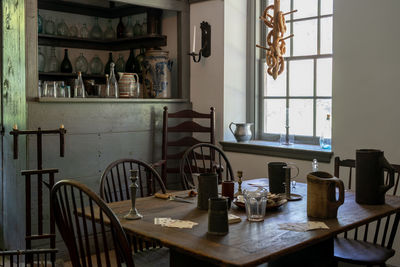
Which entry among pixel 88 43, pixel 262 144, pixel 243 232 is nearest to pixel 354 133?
pixel 262 144

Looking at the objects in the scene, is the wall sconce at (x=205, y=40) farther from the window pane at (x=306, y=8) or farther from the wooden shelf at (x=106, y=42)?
the window pane at (x=306, y=8)

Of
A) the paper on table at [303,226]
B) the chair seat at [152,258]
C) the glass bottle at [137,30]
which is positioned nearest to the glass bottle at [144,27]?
the glass bottle at [137,30]

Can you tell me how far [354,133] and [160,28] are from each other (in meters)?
2.25

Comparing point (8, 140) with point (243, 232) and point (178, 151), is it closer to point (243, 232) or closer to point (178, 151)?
point (178, 151)

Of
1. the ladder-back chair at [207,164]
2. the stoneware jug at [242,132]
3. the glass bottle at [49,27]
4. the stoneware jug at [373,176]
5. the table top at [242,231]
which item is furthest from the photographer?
the glass bottle at [49,27]

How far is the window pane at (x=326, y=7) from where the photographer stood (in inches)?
148

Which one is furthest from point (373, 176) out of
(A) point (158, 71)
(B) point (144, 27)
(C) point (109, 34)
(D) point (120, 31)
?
(C) point (109, 34)

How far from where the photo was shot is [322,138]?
3639 millimetres

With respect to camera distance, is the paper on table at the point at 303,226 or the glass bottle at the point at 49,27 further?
the glass bottle at the point at 49,27

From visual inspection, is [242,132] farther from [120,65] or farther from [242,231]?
[242,231]

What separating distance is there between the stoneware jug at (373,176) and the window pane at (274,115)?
1792mm

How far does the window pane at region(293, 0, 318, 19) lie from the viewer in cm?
387

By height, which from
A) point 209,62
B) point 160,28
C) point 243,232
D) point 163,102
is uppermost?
point 160,28

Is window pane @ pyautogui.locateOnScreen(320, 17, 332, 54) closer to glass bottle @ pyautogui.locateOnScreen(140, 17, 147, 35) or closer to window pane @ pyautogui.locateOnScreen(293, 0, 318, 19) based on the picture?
window pane @ pyautogui.locateOnScreen(293, 0, 318, 19)
